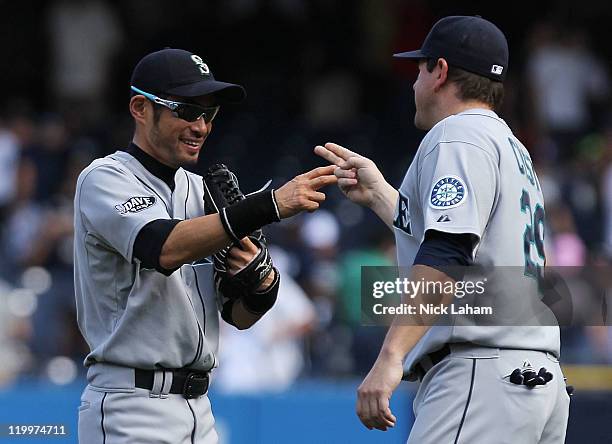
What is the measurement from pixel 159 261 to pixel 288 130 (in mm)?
8844

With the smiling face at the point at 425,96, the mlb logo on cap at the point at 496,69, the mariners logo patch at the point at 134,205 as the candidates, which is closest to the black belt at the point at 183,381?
the mariners logo patch at the point at 134,205

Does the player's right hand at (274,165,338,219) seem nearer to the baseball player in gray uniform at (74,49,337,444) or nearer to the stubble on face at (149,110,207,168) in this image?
the baseball player in gray uniform at (74,49,337,444)

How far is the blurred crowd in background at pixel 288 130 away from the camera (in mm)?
9414

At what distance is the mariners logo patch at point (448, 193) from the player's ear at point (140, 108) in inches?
47.0

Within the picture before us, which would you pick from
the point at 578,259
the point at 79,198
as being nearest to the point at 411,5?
the point at 578,259

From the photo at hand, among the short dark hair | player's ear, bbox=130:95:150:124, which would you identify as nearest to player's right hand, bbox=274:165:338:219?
the short dark hair

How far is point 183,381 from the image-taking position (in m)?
4.34

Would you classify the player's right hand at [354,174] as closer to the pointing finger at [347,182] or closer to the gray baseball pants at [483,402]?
the pointing finger at [347,182]

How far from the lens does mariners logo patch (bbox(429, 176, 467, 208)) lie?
3873mm

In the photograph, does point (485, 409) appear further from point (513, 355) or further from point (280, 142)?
point (280, 142)

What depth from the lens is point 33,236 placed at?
34.0 ft

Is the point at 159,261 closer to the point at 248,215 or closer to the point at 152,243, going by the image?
the point at 152,243

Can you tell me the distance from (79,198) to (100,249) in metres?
0.21

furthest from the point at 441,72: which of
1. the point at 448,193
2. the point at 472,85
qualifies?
the point at 448,193
